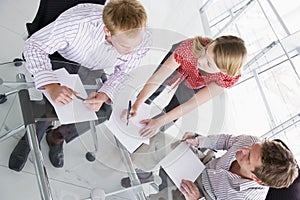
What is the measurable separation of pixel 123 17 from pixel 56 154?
51cm

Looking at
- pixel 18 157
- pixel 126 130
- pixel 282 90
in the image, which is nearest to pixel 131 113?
pixel 126 130

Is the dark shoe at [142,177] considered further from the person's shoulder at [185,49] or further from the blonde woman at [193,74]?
the person's shoulder at [185,49]

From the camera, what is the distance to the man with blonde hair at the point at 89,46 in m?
1.22

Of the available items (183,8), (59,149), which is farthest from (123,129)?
(183,8)

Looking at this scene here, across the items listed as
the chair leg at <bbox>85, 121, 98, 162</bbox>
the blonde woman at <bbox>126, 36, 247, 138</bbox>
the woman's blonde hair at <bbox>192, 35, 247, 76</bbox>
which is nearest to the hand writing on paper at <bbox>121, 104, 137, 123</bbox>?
the blonde woman at <bbox>126, 36, 247, 138</bbox>

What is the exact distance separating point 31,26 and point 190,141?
0.70 m

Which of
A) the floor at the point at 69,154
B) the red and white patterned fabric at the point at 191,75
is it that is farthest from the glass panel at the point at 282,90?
the red and white patterned fabric at the point at 191,75

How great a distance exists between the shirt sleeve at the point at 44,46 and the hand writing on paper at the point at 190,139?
0.54m

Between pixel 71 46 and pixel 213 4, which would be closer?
pixel 71 46

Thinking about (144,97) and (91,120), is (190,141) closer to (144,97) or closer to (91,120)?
(144,97)

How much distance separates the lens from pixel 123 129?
4.56ft

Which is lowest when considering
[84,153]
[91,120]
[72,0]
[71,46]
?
[84,153]

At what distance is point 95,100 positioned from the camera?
1352mm

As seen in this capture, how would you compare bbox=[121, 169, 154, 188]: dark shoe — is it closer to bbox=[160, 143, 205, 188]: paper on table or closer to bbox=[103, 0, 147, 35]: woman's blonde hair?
bbox=[160, 143, 205, 188]: paper on table
